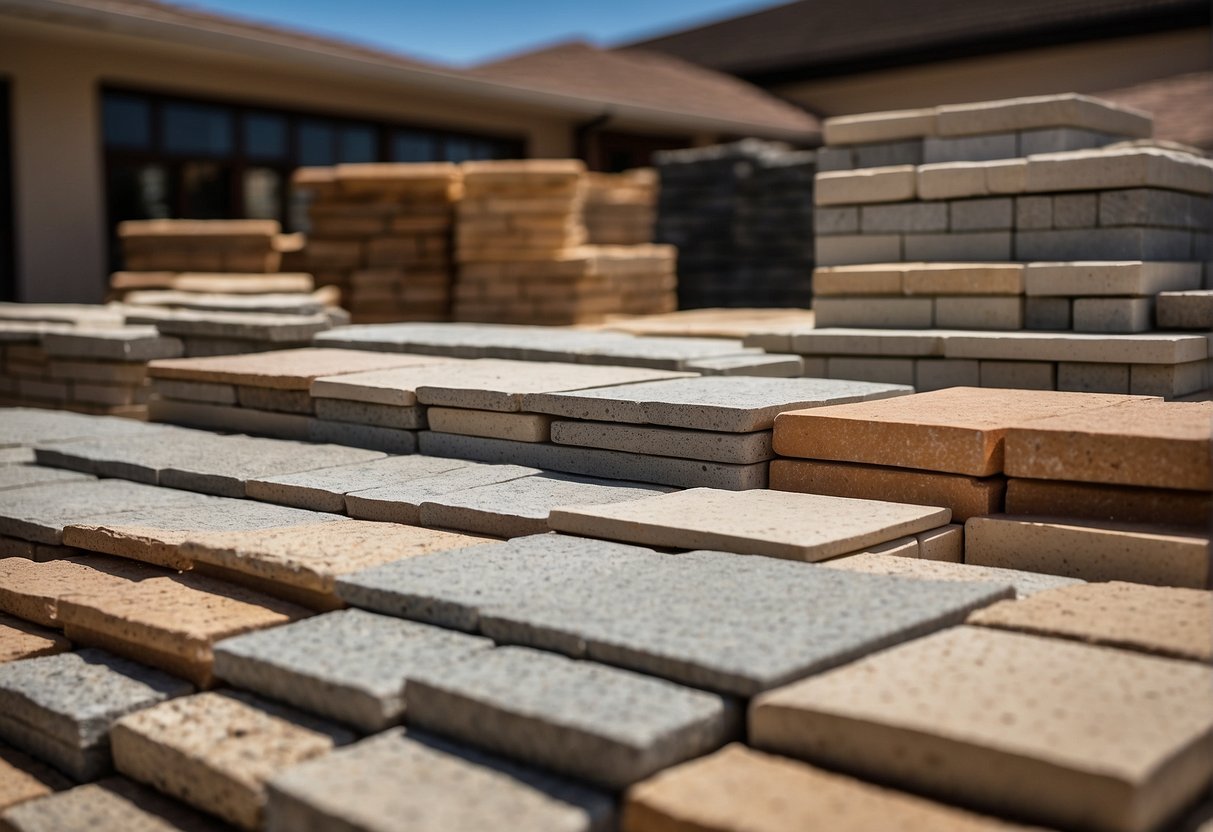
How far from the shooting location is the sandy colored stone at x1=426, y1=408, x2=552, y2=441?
505 cm

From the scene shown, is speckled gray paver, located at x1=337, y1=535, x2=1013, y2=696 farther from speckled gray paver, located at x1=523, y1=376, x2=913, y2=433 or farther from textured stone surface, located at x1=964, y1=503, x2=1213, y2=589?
speckled gray paver, located at x1=523, y1=376, x2=913, y2=433

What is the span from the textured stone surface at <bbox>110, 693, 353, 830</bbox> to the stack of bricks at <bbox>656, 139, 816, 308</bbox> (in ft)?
37.0

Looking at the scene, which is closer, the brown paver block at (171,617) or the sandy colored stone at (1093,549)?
the brown paver block at (171,617)

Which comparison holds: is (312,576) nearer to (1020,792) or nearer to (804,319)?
(1020,792)

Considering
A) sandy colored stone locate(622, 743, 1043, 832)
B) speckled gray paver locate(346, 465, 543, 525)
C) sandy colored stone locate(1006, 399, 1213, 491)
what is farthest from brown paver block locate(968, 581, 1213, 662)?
speckled gray paver locate(346, 465, 543, 525)

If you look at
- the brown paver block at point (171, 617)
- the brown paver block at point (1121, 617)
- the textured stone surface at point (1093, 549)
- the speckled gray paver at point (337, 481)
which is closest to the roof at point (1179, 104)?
the textured stone surface at point (1093, 549)

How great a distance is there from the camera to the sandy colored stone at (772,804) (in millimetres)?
2176

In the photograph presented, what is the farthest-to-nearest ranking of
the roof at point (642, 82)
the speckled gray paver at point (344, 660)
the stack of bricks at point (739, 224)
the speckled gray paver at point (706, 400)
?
the roof at point (642, 82) → the stack of bricks at point (739, 224) → the speckled gray paver at point (706, 400) → the speckled gray paver at point (344, 660)

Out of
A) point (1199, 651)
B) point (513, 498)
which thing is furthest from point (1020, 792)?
point (513, 498)

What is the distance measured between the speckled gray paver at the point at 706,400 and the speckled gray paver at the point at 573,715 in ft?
5.91

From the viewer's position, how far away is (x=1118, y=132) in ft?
23.0

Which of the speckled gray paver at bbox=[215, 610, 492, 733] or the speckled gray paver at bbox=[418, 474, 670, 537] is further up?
the speckled gray paver at bbox=[418, 474, 670, 537]

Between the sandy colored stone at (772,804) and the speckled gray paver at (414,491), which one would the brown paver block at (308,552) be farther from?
the sandy colored stone at (772,804)

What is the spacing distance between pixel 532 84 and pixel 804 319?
9.64 metres
